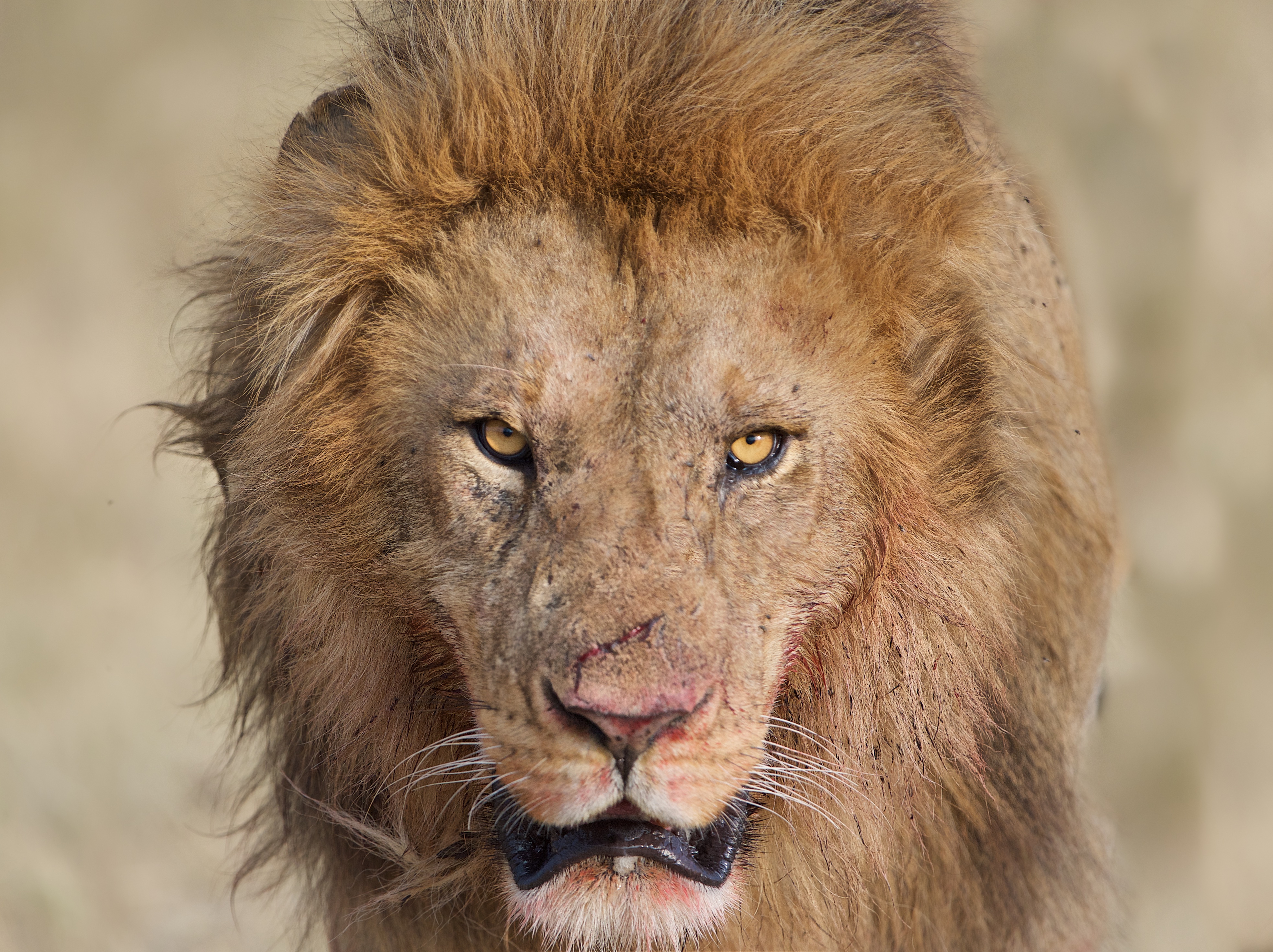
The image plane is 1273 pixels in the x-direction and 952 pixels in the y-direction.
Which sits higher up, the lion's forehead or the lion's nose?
the lion's forehead

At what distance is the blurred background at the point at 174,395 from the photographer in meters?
4.14

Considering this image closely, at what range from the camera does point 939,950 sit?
2230 mm

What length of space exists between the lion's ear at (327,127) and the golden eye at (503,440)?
526mm

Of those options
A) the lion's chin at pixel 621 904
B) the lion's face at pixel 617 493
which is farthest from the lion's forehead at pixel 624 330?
the lion's chin at pixel 621 904

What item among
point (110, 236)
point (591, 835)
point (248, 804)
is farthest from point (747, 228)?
point (110, 236)

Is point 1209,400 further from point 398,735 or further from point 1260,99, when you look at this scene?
point 398,735

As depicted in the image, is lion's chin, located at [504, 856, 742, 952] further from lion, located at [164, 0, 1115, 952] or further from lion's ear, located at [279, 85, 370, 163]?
lion's ear, located at [279, 85, 370, 163]

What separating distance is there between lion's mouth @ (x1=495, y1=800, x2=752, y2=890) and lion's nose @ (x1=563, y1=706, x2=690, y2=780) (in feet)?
0.32

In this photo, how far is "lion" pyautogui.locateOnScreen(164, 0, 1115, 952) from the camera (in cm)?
162

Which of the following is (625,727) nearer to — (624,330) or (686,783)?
(686,783)

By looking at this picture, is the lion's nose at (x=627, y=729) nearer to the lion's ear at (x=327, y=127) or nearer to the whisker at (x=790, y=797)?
the whisker at (x=790, y=797)

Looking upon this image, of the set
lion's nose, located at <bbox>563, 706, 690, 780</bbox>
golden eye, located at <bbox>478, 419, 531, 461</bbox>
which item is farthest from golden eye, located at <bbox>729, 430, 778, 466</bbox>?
lion's nose, located at <bbox>563, 706, 690, 780</bbox>

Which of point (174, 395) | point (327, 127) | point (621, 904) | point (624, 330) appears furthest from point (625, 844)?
point (174, 395)

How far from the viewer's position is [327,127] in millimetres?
1989
